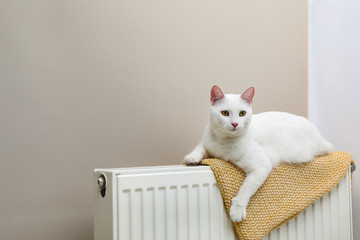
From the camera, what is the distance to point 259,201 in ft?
3.79

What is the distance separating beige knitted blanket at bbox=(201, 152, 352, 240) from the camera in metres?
1.12

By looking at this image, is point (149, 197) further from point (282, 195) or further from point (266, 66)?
point (266, 66)

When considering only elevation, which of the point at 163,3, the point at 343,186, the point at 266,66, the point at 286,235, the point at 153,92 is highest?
the point at 163,3

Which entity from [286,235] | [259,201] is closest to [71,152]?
[259,201]

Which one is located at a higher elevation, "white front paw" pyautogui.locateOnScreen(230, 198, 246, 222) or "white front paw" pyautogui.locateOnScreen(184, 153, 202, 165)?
"white front paw" pyautogui.locateOnScreen(184, 153, 202, 165)

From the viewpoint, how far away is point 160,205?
1.04m

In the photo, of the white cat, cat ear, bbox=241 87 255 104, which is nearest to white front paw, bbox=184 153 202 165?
the white cat

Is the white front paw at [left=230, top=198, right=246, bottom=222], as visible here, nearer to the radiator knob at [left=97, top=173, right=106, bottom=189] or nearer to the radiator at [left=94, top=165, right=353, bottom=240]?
the radiator at [left=94, top=165, right=353, bottom=240]

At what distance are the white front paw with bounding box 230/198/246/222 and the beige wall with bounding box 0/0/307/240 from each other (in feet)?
1.29

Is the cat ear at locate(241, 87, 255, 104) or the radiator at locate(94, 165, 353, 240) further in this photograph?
the cat ear at locate(241, 87, 255, 104)

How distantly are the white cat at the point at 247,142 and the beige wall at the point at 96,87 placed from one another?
0.92ft

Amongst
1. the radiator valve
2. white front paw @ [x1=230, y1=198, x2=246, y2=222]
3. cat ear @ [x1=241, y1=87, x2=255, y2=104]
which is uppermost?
cat ear @ [x1=241, y1=87, x2=255, y2=104]

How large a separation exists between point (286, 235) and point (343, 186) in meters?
0.32

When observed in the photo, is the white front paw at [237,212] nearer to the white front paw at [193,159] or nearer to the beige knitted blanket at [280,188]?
the beige knitted blanket at [280,188]
